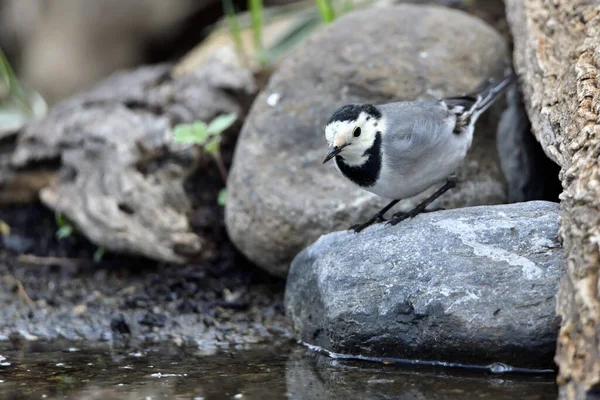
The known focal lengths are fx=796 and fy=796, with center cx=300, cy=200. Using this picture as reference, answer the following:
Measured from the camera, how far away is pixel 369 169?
4.64 metres

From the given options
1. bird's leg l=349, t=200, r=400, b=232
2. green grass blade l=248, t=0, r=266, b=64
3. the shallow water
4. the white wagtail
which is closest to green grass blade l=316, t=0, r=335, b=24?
green grass blade l=248, t=0, r=266, b=64

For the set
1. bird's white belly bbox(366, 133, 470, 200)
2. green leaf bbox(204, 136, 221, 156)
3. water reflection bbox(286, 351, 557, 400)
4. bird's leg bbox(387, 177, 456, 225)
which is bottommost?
water reflection bbox(286, 351, 557, 400)

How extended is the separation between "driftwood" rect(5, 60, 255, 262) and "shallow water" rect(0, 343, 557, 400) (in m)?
1.54

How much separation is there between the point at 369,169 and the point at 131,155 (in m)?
2.43

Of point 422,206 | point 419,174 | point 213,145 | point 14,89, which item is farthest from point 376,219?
point 14,89

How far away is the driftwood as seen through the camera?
6.17 metres

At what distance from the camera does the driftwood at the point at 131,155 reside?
617cm

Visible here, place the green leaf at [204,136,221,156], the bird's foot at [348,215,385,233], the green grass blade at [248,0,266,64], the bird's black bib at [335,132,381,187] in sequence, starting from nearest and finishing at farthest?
1. the bird's black bib at [335,132,381,187]
2. the bird's foot at [348,215,385,233]
3. the green leaf at [204,136,221,156]
4. the green grass blade at [248,0,266,64]

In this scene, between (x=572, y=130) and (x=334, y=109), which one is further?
(x=334, y=109)

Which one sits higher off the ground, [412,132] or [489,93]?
[489,93]

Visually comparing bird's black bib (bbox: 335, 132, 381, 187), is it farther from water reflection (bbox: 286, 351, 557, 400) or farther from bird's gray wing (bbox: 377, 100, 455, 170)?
water reflection (bbox: 286, 351, 557, 400)

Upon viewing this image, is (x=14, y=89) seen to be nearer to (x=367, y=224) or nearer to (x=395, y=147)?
(x=367, y=224)

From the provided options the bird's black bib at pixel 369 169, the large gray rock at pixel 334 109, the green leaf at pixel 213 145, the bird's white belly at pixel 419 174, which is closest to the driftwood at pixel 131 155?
the green leaf at pixel 213 145

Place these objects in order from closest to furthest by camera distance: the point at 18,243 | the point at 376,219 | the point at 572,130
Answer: the point at 572,130, the point at 376,219, the point at 18,243
